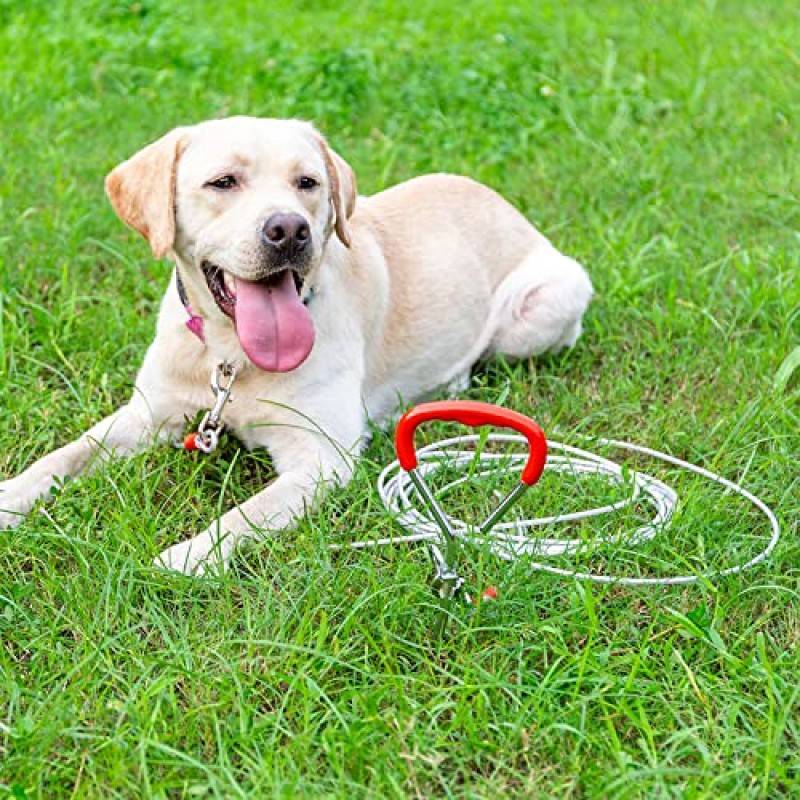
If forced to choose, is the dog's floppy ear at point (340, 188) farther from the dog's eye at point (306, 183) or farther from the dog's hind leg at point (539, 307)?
the dog's hind leg at point (539, 307)

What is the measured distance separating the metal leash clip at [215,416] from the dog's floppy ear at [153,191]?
0.42 m

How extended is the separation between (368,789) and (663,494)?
4.90 feet

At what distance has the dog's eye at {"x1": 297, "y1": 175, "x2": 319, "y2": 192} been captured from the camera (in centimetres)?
363

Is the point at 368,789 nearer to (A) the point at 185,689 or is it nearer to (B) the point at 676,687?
(A) the point at 185,689

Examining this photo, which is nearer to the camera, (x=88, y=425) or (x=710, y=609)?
(x=710, y=609)

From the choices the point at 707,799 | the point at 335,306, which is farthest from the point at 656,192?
the point at 707,799

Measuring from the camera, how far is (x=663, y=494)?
365cm

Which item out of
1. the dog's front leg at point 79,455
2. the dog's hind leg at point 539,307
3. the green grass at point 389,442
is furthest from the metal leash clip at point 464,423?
the dog's hind leg at point 539,307

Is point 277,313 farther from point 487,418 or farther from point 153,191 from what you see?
point 487,418

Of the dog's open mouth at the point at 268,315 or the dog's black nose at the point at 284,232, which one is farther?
the dog's open mouth at the point at 268,315

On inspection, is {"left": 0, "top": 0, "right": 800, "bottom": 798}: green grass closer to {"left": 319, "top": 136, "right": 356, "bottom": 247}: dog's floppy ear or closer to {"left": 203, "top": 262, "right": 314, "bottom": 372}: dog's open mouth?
{"left": 203, "top": 262, "right": 314, "bottom": 372}: dog's open mouth

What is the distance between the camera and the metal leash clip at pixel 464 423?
265cm

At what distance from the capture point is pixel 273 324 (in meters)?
3.59

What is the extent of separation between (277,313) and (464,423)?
3.46ft
